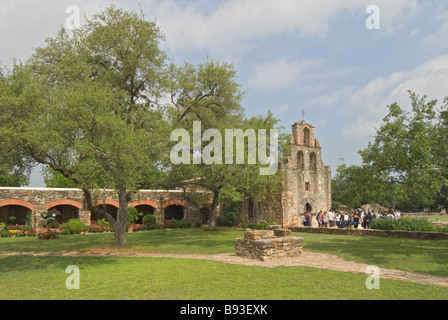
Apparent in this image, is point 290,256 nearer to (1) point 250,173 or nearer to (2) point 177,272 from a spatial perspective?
(2) point 177,272

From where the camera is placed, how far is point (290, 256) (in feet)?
38.2

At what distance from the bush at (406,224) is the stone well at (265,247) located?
957cm

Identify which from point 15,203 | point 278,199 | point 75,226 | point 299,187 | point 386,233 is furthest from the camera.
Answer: point 299,187

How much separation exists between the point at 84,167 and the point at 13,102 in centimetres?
301

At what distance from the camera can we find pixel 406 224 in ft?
60.1

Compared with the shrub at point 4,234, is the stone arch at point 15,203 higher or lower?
higher

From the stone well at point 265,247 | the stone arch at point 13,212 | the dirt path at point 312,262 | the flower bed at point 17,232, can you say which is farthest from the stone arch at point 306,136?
the stone arch at point 13,212

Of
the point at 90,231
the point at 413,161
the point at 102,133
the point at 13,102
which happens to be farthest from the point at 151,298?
the point at 90,231

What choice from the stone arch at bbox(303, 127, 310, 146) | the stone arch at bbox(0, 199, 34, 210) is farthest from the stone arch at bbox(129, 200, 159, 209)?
the stone arch at bbox(303, 127, 310, 146)

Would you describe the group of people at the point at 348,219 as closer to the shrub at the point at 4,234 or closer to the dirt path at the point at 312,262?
the dirt path at the point at 312,262

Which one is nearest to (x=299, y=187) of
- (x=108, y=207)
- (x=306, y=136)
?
(x=306, y=136)

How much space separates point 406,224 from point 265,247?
452 inches

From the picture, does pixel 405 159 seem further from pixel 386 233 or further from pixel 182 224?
pixel 182 224

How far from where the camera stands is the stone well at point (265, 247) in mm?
10867
